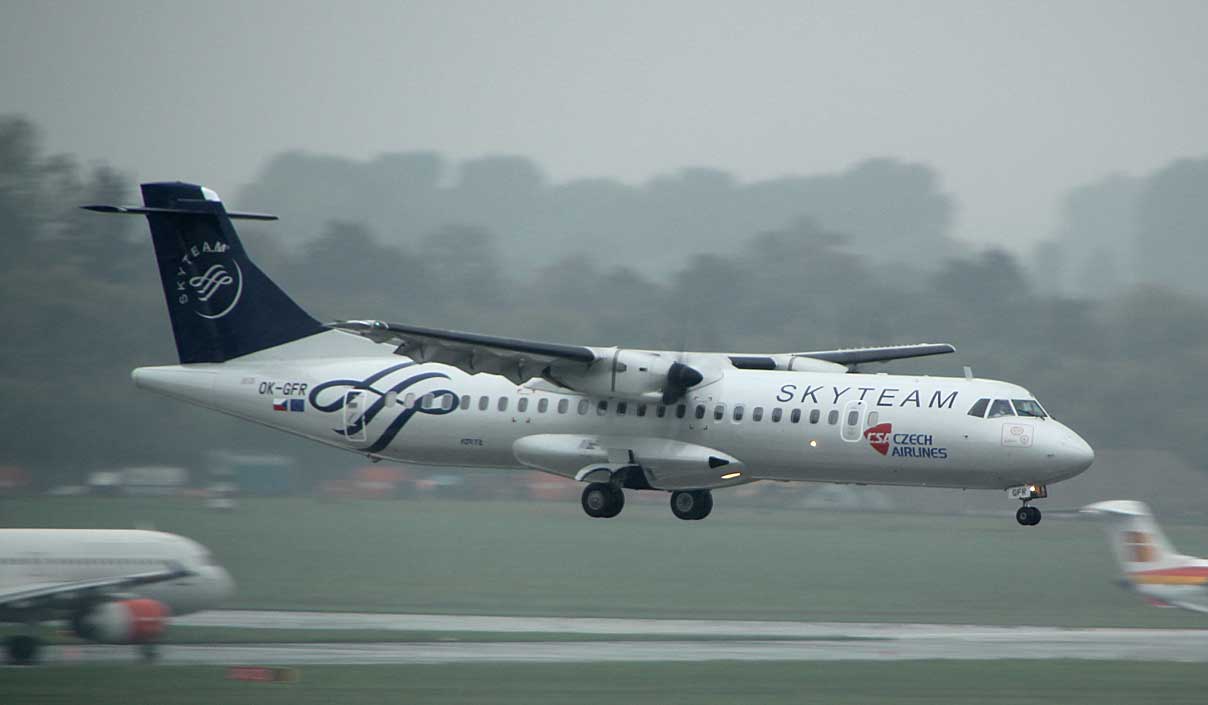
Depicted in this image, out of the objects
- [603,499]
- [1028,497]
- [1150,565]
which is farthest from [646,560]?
[1028,497]

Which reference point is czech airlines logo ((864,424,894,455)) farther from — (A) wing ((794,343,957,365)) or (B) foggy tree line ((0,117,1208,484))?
(B) foggy tree line ((0,117,1208,484))

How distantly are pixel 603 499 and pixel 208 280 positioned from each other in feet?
27.2

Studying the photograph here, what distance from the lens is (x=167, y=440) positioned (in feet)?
162

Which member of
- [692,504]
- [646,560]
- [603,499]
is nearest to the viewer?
[603,499]

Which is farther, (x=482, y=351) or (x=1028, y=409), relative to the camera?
(x=482, y=351)

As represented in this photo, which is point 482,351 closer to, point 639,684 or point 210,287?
point 210,287

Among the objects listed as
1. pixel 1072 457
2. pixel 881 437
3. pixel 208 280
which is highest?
pixel 208 280

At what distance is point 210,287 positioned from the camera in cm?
2809

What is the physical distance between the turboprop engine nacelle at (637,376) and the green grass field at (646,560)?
10744 millimetres

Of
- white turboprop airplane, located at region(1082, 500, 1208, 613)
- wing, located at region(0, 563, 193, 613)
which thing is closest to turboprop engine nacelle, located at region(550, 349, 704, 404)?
wing, located at region(0, 563, 193, 613)

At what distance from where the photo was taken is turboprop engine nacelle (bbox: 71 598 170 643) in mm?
26922

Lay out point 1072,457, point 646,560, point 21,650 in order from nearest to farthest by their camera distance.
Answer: point 1072,457 → point 21,650 → point 646,560

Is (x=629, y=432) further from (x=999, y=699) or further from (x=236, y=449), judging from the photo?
(x=236, y=449)

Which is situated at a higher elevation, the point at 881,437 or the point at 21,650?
the point at 881,437
